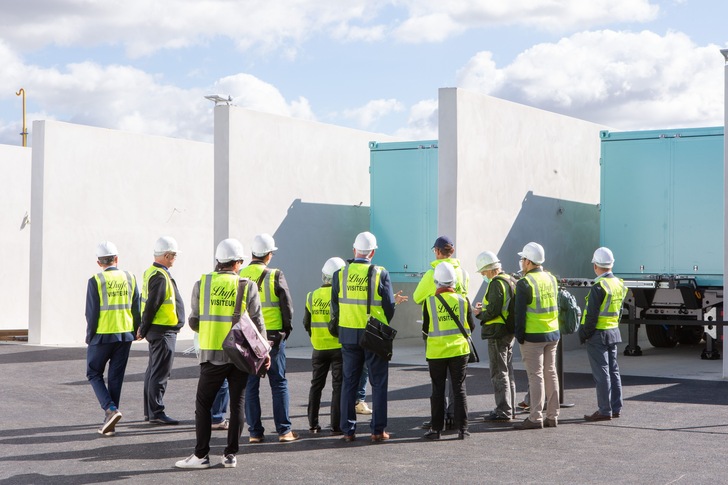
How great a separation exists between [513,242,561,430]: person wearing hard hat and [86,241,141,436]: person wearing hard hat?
3763 millimetres

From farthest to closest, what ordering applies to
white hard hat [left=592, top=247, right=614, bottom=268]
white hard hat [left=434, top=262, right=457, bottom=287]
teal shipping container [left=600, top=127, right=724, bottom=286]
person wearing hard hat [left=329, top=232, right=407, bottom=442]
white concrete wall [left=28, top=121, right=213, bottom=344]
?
white concrete wall [left=28, top=121, right=213, bottom=344] → teal shipping container [left=600, top=127, right=724, bottom=286] → white hard hat [left=592, top=247, right=614, bottom=268] → white hard hat [left=434, top=262, right=457, bottom=287] → person wearing hard hat [left=329, top=232, right=407, bottom=442]

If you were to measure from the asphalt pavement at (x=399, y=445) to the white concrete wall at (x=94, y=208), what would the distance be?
6.09 m

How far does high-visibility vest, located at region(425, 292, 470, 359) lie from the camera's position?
8.70m

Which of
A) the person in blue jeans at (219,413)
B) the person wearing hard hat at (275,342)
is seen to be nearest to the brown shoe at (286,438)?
the person wearing hard hat at (275,342)

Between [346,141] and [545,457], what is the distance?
11759mm

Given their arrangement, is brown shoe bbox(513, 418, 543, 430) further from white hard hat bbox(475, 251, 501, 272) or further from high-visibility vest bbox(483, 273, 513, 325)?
white hard hat bbox(475, 251, 501, 272)

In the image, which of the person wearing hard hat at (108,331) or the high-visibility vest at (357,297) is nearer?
the high-visibility vest at (357,297)

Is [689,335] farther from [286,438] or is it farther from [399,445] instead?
[286,438]

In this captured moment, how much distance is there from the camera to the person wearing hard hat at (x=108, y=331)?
362 inches

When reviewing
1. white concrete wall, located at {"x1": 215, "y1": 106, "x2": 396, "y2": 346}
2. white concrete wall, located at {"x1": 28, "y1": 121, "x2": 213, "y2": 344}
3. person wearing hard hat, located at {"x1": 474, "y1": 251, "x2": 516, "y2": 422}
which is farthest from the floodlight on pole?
person wearing hard hat, located at {"x1": 474, "y1": 251, "x2": 516, "y2": 422}

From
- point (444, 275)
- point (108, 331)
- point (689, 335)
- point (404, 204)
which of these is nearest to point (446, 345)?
point (444, 275)

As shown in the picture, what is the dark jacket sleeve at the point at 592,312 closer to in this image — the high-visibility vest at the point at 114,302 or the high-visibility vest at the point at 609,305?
the high-visibility vest at the point at 609,305

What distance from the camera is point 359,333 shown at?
8664 mm

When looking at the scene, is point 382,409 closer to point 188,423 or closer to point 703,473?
point 188,423
